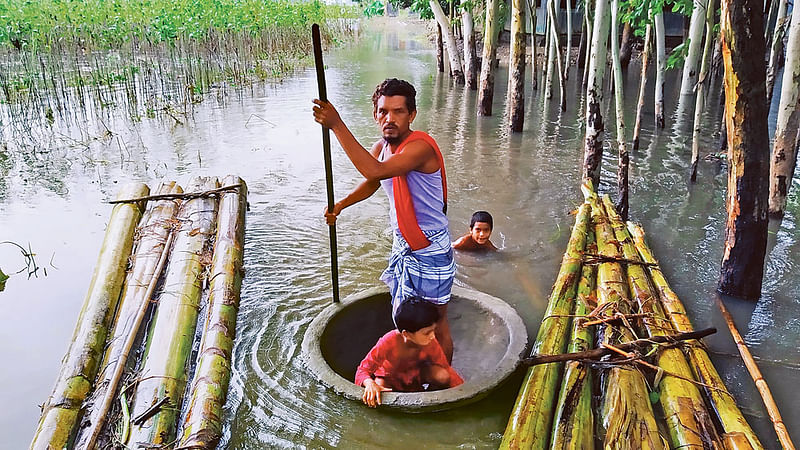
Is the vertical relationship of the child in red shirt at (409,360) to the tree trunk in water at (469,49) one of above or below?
below

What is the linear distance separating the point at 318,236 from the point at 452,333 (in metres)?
1.96

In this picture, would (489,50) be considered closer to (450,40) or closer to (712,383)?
(450,40)

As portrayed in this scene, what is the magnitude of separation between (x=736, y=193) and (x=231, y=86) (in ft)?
33.5

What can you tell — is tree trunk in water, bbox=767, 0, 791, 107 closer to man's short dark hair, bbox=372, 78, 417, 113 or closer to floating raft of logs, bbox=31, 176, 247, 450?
man's short dark hair, bbox=372, 78, 417, 113

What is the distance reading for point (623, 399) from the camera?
246 cm

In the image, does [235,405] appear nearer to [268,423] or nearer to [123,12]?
[268,423]

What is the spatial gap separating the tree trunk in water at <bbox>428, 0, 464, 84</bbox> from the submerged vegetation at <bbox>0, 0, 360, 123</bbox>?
3.97 metres

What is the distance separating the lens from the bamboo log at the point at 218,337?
2537mm

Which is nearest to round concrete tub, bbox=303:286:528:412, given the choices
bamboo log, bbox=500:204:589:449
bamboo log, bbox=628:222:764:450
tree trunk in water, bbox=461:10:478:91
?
bamboo log, bbox=500:204:589:449

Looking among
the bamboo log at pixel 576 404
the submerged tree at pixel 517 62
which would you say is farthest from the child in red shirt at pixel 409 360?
the submerged tree at pixel 517 62

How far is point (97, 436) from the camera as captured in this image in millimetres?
2473

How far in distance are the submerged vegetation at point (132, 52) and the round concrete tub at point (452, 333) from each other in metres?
7.09

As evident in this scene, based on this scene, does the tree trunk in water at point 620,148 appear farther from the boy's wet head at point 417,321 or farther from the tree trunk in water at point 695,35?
the boy's wet head at point 417,321

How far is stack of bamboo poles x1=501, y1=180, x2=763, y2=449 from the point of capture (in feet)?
7.66
